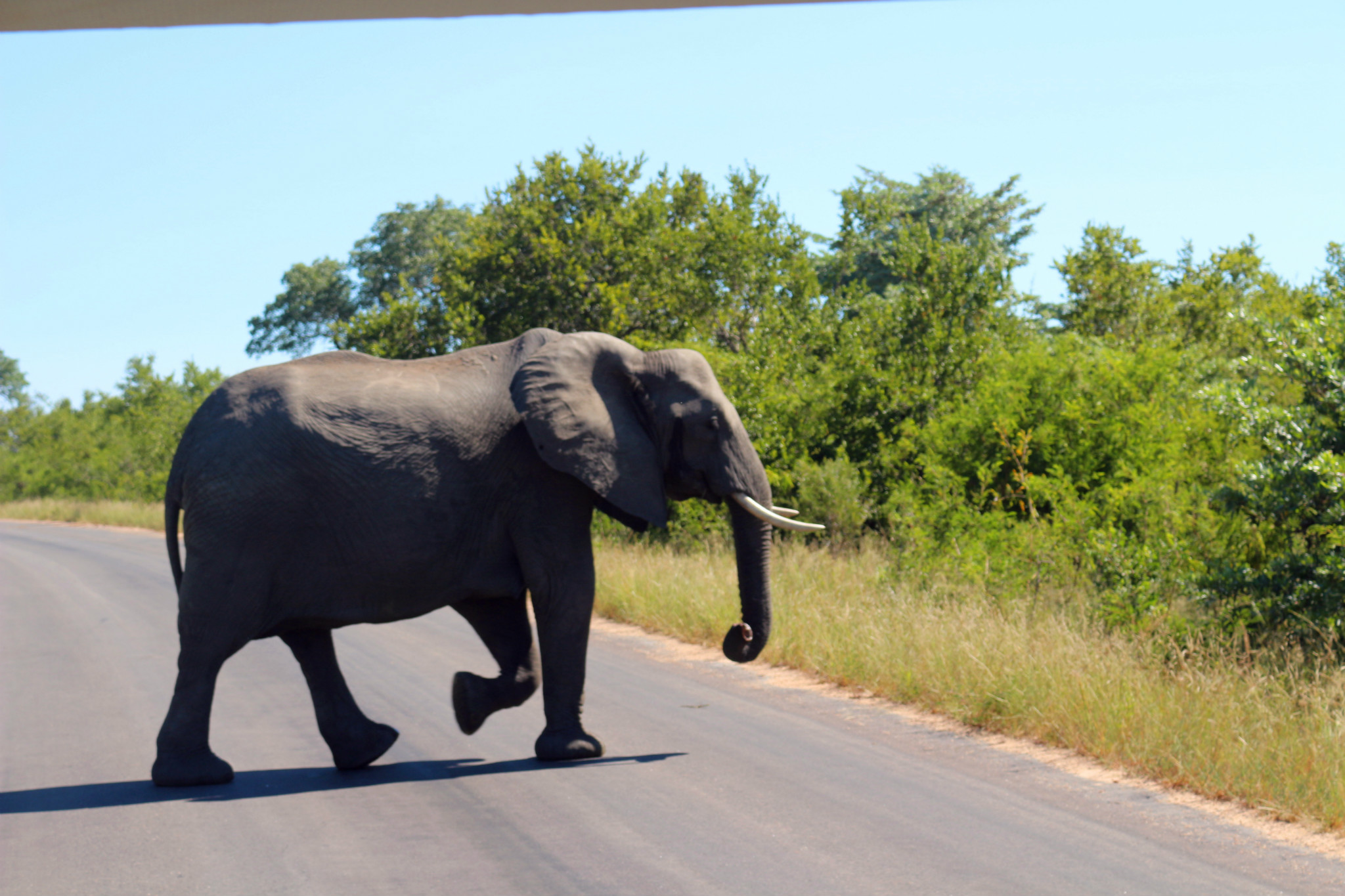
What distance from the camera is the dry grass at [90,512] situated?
124 ft

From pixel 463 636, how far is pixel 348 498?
632 cm

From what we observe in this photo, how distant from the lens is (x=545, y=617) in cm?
690

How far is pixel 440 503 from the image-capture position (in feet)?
22.1

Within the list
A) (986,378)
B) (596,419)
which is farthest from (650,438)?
(986,378)

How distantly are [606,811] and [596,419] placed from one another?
2103 millimetres

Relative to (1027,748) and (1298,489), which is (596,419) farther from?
(1298,489)

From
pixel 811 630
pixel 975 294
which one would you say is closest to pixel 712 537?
pixel 975 294

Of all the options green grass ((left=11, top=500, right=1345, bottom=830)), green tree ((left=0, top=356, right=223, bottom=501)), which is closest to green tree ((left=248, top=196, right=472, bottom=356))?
green tree ((left=0, top=356, right=223, bottom=501))

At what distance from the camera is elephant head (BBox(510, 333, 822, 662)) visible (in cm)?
682

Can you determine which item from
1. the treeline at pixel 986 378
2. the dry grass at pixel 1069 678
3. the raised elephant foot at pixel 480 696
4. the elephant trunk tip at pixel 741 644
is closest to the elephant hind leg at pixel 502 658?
the raised elephant foot at pixel 480 696

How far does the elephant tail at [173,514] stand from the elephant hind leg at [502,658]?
5.16 feet

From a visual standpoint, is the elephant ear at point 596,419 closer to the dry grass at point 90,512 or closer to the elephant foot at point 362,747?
the elephant foot at point 362,747

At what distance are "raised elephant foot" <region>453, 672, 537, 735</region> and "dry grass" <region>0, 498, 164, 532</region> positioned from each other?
3007 cm

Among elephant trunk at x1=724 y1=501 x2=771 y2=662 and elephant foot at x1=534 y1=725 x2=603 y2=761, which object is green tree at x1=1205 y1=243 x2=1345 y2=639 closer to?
elephant trunk at x1=724 y1=501 x2=771 y2=662
